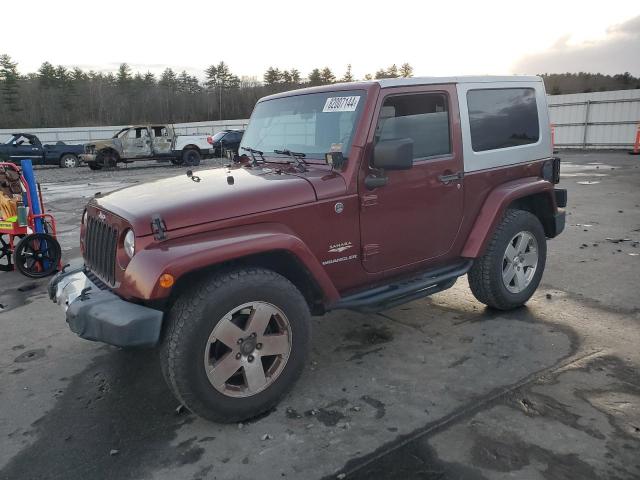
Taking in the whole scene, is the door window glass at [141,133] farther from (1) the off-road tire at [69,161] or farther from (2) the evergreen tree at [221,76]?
(2) the evergreen tree at [221,76]

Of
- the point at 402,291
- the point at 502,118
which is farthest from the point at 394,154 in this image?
the point at 502,118

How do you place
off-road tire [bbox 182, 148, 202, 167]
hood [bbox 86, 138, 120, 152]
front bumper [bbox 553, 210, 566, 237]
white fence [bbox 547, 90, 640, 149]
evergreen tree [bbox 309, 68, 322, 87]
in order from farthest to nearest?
evergreen tree [bbox 309, 68, 322, 87], off-road tire [bbox 182, 148, 202, 167], white fence [bbox 547, 90, 640, 149], hood [bbox 86, 138, 120, 152], front bumper [bbox 553, 210, 566, 237]

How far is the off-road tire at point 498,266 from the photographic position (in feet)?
14.0

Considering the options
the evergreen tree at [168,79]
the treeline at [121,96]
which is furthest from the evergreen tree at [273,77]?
the evergreen tree at [168,79]

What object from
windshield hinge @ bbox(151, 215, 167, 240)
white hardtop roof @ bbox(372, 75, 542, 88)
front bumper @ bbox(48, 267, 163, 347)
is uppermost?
white hardtop roof @ bbox(372, 75, 542, 88)

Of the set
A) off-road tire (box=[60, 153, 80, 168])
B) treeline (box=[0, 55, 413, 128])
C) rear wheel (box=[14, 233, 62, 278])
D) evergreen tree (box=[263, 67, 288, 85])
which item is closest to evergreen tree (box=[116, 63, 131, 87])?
treeline (box=[0, 55, 413, 128])

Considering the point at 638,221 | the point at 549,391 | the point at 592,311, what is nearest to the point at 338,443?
the point at 549,391

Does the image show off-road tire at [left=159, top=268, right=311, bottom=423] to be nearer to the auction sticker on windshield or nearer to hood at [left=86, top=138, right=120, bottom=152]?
the auction sticker on windshield

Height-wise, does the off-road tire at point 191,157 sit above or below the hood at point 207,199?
above

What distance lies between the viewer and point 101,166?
22.0 metres

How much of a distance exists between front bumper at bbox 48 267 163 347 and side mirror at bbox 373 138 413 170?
167cm

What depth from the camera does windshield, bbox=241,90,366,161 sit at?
3485 mm

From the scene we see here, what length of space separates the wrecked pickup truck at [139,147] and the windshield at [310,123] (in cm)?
1774

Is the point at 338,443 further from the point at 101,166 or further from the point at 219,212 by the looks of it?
the point at 101,166
